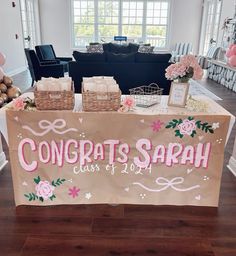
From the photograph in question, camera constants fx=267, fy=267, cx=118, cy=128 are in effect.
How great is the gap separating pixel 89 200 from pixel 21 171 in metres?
0.55

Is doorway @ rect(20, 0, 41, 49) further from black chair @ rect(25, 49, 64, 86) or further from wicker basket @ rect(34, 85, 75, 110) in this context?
wicker basket @ rect(34, 85, 75, 110)

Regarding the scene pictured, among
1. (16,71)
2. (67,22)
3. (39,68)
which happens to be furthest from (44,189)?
(67,22)

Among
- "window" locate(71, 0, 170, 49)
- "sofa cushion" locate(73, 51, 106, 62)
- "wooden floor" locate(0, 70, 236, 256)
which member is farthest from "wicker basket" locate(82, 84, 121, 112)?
"window" locate(71, 0, 170, 49)

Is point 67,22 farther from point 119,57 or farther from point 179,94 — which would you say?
point 179,94

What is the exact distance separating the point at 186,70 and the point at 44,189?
1.38 m

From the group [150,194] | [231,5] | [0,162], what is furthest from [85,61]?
[231,5]

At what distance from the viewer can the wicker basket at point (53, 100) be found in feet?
5.96

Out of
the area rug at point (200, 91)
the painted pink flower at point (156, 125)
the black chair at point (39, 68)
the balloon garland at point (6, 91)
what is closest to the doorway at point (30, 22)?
the black chair at point (39, 68)

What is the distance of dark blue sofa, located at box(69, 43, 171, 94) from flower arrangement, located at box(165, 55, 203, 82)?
2.96 metres

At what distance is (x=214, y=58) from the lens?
7863 millimetres

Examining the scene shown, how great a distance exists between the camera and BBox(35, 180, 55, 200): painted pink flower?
1.98 metres

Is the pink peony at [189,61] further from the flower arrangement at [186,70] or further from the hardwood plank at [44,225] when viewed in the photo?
the hardwood plank at [44,225]

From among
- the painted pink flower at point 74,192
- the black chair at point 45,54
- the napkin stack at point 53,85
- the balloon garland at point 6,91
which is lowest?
the painted pink flower at point 74,192

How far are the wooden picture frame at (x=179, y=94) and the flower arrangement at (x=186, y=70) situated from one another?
49mm
